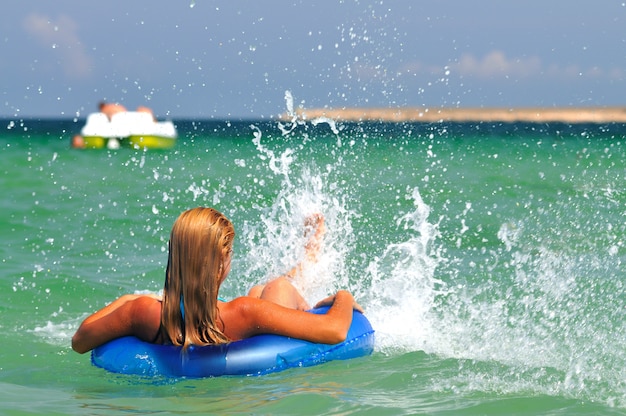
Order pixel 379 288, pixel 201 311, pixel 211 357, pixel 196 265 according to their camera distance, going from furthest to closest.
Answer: pixel 379 288
pixel 211 357
pixel 201 311
pixel 196 265

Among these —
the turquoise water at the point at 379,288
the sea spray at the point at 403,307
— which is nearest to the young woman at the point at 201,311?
the turquoise water at the point at 379,288

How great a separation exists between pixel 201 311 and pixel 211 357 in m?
0.27

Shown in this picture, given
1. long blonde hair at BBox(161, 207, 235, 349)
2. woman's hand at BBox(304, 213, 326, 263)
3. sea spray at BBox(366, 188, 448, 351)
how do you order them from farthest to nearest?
woman's hand at BBox(304, 213, 326, 263)
sea spray at BBox(366, 188, 448, 351)
long blonde hair at BBox(161, 207, 235, 349)

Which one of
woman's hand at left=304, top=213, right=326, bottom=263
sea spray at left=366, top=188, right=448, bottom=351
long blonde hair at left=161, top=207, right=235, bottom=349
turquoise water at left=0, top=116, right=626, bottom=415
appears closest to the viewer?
long blonde hair at left=161, top=207, right=235, bottom=349

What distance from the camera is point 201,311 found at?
4371 mm

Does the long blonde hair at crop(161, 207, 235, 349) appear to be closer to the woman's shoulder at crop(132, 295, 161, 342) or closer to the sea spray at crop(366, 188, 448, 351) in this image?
the woman's shoulder at crop(132, 295, 161, 342)

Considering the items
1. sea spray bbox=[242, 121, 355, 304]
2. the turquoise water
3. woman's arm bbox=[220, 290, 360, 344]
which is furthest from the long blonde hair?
sea spray bbox=[242, 121, 355, 304]

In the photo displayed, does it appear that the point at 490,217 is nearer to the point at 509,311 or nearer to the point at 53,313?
the point at 509,311

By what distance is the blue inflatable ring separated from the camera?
14.8 ft

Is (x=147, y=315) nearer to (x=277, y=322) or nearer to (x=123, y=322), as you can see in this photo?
(x=123, y=322)

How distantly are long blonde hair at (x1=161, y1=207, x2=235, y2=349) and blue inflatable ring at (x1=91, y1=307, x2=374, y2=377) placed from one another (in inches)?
7.4

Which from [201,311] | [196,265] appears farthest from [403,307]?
[196,265]

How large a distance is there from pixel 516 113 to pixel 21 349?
7598 cm

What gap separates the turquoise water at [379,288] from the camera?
4438mm
